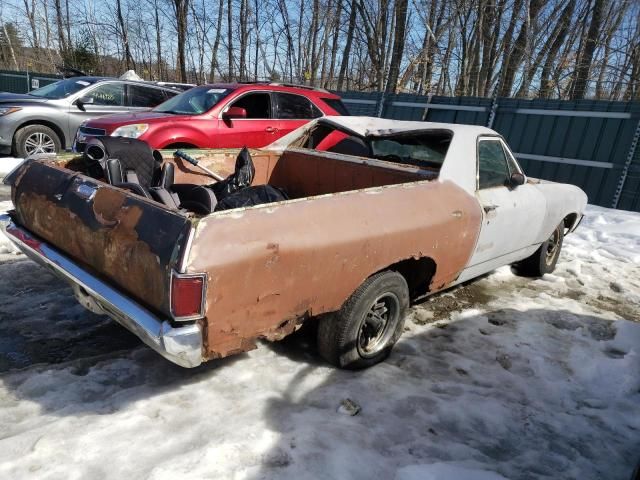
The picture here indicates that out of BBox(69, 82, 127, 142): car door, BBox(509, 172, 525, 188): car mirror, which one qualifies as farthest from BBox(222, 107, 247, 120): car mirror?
BBox(509, 172, 525, 188): car mirror

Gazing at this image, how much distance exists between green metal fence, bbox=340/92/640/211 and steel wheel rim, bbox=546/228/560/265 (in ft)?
16.1

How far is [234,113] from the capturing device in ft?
21.9

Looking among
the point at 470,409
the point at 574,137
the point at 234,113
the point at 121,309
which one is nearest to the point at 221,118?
the point at 234,113

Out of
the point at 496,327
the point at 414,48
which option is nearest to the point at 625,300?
the point at 496,327

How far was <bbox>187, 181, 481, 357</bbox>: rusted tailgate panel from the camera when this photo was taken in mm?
2113

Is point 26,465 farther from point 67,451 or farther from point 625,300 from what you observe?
point 625,300

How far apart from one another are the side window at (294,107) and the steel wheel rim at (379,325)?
5017 millimetres

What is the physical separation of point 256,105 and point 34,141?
4.50 metres

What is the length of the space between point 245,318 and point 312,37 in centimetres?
2375

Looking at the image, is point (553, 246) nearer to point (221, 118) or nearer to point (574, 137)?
point (221, 118)

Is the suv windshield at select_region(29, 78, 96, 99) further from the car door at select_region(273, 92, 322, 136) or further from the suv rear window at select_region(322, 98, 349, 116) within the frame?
the suv rear window at select_region(322, 98, 349, 116)

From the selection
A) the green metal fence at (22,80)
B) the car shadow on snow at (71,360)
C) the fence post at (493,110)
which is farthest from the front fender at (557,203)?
the green metal fence at (22,80)

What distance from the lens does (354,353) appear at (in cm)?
294

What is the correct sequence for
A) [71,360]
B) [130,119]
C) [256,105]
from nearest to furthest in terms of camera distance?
[71,360], [130,119], [256,105]
